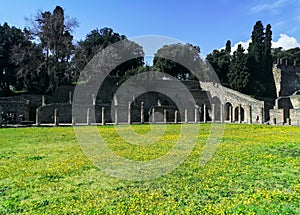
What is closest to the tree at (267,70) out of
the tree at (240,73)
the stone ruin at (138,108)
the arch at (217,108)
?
the tree at (240,73)

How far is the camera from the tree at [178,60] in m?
52.8

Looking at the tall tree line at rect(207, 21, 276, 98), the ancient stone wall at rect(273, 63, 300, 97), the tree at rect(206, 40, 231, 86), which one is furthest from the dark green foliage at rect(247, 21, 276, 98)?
the ancient stone wall at rect(273, 63, 300, 97)

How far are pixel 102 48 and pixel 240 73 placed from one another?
21268 millimetres

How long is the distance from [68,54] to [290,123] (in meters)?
27.5

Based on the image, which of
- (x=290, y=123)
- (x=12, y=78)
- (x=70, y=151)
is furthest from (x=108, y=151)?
(x=12, y=78)

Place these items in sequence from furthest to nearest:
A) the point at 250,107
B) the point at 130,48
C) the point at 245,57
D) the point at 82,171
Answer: the point at 130,48 < the point at 245,57 < the point at 250,107 < the point at 82,171

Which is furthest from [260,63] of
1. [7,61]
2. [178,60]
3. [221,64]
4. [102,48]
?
[7,61]

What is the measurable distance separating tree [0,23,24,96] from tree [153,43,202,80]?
72.6 ft

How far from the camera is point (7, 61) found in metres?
41.7

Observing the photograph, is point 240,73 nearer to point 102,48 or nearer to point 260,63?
point 260,63

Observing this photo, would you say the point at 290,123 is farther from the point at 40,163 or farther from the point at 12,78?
the point at 12,78

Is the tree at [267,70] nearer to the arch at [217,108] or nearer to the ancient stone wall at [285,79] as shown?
the ancient stone wall at [285,79]

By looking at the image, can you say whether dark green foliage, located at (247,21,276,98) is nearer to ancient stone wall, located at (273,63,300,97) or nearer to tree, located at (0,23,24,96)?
ancient stone wall, located at (273,63,300,97)

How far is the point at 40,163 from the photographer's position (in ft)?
29.5
